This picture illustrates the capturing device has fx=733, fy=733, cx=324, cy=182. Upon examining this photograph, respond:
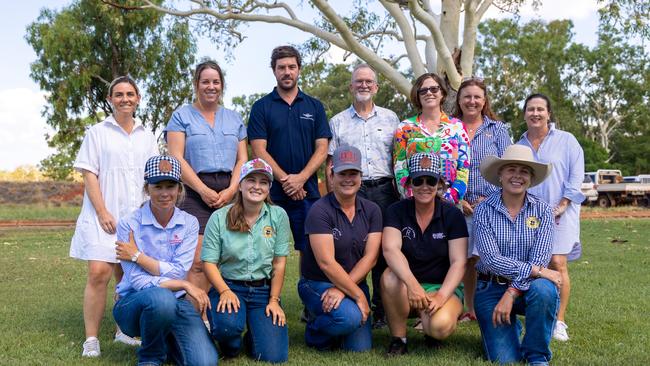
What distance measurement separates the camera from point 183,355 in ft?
16.6

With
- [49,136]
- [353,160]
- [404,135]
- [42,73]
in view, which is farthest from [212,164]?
[49,136]

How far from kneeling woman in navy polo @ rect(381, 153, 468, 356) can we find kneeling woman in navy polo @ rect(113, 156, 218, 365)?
4.65ft

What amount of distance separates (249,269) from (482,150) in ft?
7.51

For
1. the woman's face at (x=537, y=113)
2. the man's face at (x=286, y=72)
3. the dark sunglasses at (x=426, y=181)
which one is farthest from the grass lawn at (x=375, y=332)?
the man's face at (x=286, y=72)

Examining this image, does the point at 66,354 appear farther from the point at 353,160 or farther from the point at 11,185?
the point at 11,185

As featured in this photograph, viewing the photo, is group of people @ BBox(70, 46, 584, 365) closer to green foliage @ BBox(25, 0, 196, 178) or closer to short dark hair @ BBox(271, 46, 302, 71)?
short dark hair @ BBox(271, 46, 302, 71)

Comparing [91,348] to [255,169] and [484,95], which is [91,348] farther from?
[484,95]

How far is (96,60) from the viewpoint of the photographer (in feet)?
104

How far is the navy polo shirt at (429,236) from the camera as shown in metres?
5.66

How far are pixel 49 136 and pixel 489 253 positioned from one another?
3553cm

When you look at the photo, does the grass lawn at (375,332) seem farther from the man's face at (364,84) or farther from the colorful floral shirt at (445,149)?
the man's face at (364,84)

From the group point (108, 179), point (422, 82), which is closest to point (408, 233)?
point (422, 82)

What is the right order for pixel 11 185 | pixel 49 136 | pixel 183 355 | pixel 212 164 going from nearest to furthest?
pixel 183 355 < pixel 212 164 < pixel 11 185 < pixel 49 136

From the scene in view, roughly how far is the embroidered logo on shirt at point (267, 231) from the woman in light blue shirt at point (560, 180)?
2.34 m
